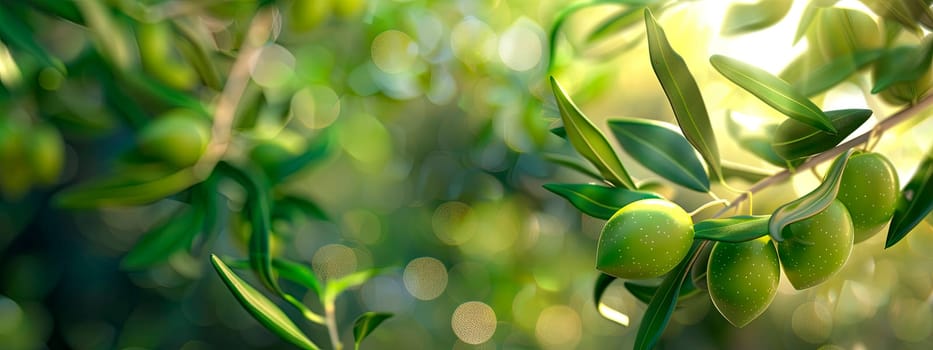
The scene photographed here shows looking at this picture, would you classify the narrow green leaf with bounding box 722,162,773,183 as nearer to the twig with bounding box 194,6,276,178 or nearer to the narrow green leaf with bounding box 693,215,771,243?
the narrow green leaf with bounding box 693,215,771,243

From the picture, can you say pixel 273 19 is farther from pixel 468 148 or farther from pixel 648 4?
pixel 468 148

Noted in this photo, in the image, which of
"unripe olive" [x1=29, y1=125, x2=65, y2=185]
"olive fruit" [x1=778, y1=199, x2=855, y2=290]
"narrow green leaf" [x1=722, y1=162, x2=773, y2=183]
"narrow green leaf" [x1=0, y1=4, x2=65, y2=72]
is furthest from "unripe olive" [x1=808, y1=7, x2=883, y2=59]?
"unripe olive" [x1=29, y1=125, x2=65, y2=185]

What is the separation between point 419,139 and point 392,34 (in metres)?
0.46

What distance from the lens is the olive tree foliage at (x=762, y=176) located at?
42 cm

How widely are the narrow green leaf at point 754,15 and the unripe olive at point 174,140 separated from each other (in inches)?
22.5

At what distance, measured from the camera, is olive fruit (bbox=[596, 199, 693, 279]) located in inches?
16.4

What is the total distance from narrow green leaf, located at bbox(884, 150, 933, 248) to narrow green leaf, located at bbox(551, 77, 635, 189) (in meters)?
0.17

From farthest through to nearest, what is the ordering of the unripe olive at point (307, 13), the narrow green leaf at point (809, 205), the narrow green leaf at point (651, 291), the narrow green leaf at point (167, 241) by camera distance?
the unripe olive at point (307, 13) < the narrow green leaf at point (167, 241) < the narrow green leaf at point (651, 291) < the narrow green leaf at point (809, 205)

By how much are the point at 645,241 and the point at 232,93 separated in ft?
2.16

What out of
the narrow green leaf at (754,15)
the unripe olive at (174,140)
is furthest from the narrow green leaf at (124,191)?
the narrow green leaf at (754,15)

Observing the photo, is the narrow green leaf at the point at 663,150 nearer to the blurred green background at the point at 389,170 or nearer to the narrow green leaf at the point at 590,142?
the narrow green leaf at the point at 590,142

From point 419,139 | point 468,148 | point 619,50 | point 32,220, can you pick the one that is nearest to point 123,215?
point 32,220

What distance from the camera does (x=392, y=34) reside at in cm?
136

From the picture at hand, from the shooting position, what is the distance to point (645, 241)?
414 mm
